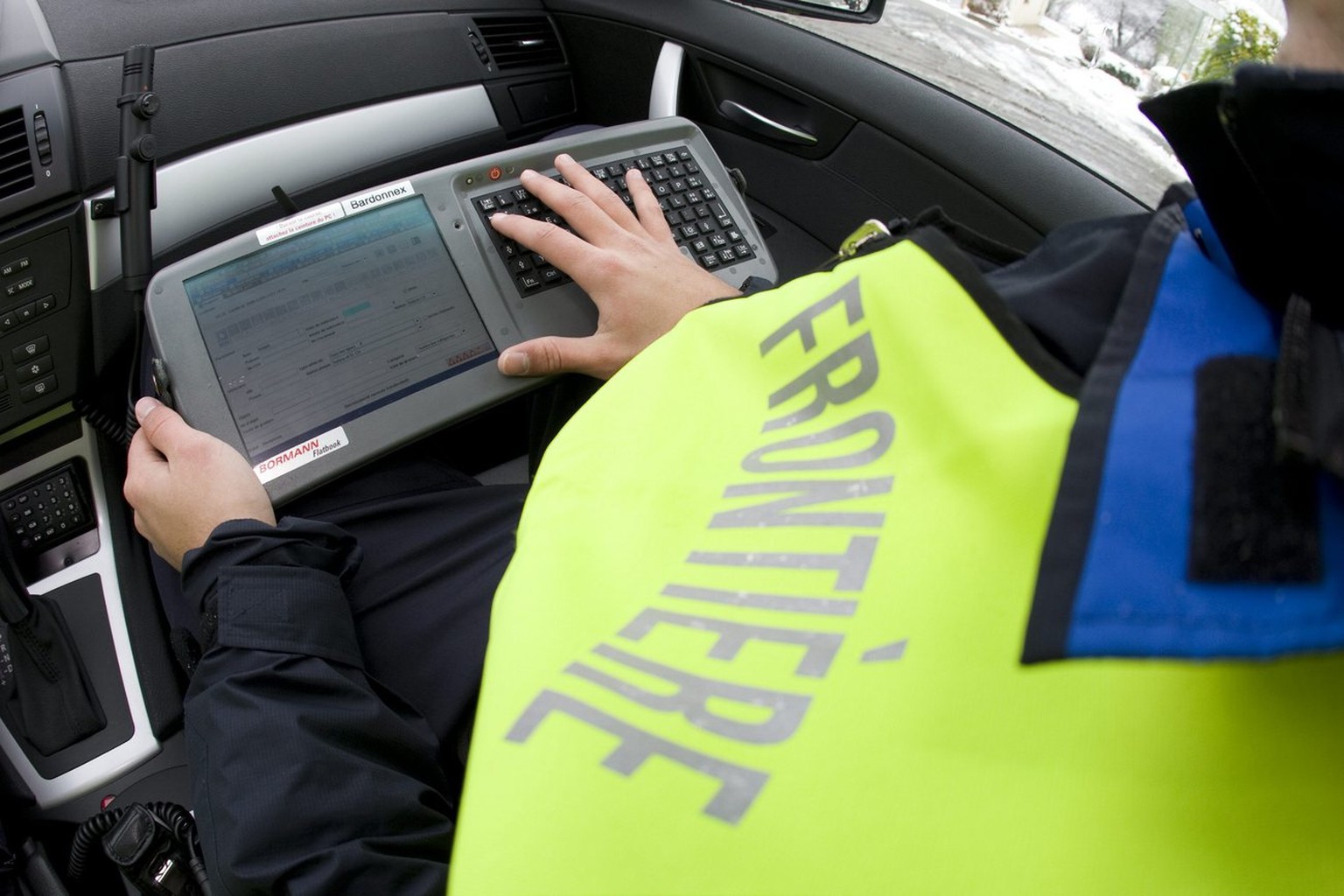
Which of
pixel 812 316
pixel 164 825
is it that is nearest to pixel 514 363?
pixel 812 316

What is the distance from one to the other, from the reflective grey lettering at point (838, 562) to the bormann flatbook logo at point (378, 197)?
653mm

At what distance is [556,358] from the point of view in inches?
35.6

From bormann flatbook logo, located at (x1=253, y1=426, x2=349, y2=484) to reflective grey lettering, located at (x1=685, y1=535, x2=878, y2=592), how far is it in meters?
0.51

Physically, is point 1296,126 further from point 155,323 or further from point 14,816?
point 14,816

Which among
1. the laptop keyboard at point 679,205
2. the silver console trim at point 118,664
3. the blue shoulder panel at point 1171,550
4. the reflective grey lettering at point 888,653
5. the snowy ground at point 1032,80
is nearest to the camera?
the blue shoulder panel at point 1171,550

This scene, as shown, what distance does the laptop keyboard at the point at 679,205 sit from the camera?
39.1 inches

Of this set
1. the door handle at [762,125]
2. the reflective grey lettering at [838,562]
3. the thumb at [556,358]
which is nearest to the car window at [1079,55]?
the door handle at [762,125]

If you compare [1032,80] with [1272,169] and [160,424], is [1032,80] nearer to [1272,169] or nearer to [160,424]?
[1272,169]

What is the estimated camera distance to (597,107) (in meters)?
1.46

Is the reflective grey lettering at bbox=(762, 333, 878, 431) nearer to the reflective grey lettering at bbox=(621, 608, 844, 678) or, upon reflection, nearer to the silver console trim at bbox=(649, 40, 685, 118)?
the reflective grey lettering at bbox=(621, 608, 844, 678)

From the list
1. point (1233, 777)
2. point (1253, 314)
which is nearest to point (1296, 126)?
point (1253, 314)

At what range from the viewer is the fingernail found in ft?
2.91

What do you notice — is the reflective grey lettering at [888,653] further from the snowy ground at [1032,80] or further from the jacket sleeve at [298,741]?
the snowy ground at [1032,80]

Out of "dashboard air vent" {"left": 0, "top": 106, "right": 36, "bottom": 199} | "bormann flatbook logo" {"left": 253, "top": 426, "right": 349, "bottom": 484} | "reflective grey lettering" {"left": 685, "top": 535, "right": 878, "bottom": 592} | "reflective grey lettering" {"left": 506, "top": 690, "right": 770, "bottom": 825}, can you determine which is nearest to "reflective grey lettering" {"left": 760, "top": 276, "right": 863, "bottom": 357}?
"reflective grey lettering" {"left": 685, "top": 535, "right": 878, "bottom": 592}
